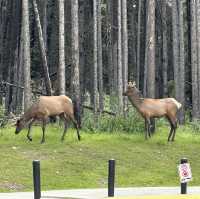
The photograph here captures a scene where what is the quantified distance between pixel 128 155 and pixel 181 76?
10.4m

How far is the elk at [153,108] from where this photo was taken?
2356cm

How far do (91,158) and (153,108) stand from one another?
14.3 feet

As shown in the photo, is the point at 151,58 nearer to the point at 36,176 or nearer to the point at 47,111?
the point at 47,111

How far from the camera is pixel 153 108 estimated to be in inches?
932

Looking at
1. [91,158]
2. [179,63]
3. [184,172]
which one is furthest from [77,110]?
[184,172]

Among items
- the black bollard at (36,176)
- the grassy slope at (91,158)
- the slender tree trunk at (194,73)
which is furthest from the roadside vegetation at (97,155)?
the slender tree trunk at (194,73)

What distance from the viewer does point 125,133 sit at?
79.5 ft

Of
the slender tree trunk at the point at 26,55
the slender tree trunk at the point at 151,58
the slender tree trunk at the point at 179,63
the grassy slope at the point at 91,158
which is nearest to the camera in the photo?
the grassy slope at the point at 91,158

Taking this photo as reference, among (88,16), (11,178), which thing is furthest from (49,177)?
(88,16)

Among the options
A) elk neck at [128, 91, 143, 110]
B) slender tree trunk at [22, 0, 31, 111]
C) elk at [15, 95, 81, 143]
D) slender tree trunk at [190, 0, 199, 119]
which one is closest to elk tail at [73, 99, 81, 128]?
elk at [15, 95, 81, 143]

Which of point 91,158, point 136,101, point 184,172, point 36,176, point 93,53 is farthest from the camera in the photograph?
point 93,53

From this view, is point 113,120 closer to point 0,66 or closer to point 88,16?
point 0,66

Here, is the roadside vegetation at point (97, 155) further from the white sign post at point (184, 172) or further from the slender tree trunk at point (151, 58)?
the white sign post at point (184, 172)

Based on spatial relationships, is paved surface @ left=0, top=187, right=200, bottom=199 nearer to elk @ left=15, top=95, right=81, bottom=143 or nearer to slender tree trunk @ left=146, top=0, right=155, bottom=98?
elk @ left=15, top=95, right=81, bottom=143
